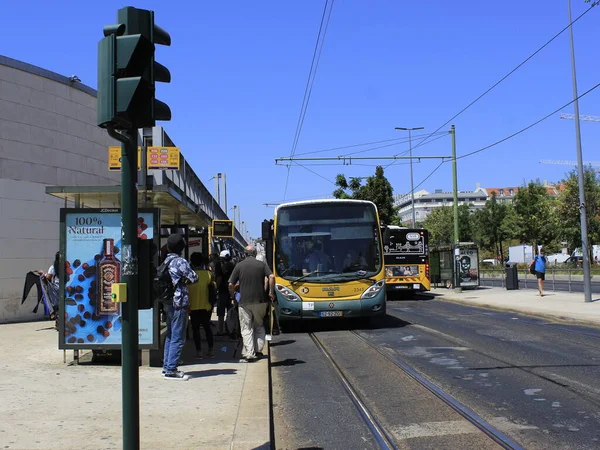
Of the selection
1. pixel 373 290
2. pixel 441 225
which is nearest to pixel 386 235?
pixel 373 290

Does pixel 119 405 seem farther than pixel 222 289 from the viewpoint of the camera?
No

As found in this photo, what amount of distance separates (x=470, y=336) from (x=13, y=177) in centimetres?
1200

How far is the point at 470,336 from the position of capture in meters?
12.5

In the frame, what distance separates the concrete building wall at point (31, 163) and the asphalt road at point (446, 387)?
7704 mm

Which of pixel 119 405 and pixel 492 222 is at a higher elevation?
pixel 492 222

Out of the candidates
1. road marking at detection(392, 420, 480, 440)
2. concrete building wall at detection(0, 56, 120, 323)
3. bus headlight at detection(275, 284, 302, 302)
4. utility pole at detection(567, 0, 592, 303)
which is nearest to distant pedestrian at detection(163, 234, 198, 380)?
road marking at detection(392, 420, 480, 440)

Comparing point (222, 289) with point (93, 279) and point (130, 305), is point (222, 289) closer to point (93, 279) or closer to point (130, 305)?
point (93, 279)

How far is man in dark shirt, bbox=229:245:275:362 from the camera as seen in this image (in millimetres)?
9664

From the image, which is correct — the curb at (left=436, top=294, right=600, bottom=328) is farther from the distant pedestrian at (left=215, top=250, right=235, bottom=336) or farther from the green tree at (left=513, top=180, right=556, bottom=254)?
the green tree at (left=513, top=180, right=556, bottom=254)

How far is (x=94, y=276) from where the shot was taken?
8.88 metres

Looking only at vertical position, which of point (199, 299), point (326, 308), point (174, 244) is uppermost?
point (174, 244)

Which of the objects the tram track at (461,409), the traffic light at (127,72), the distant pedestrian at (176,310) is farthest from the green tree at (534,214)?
the traffic light at (127,72)

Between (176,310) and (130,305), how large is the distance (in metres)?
4.25

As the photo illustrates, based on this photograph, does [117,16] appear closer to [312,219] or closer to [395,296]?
[312,219]
